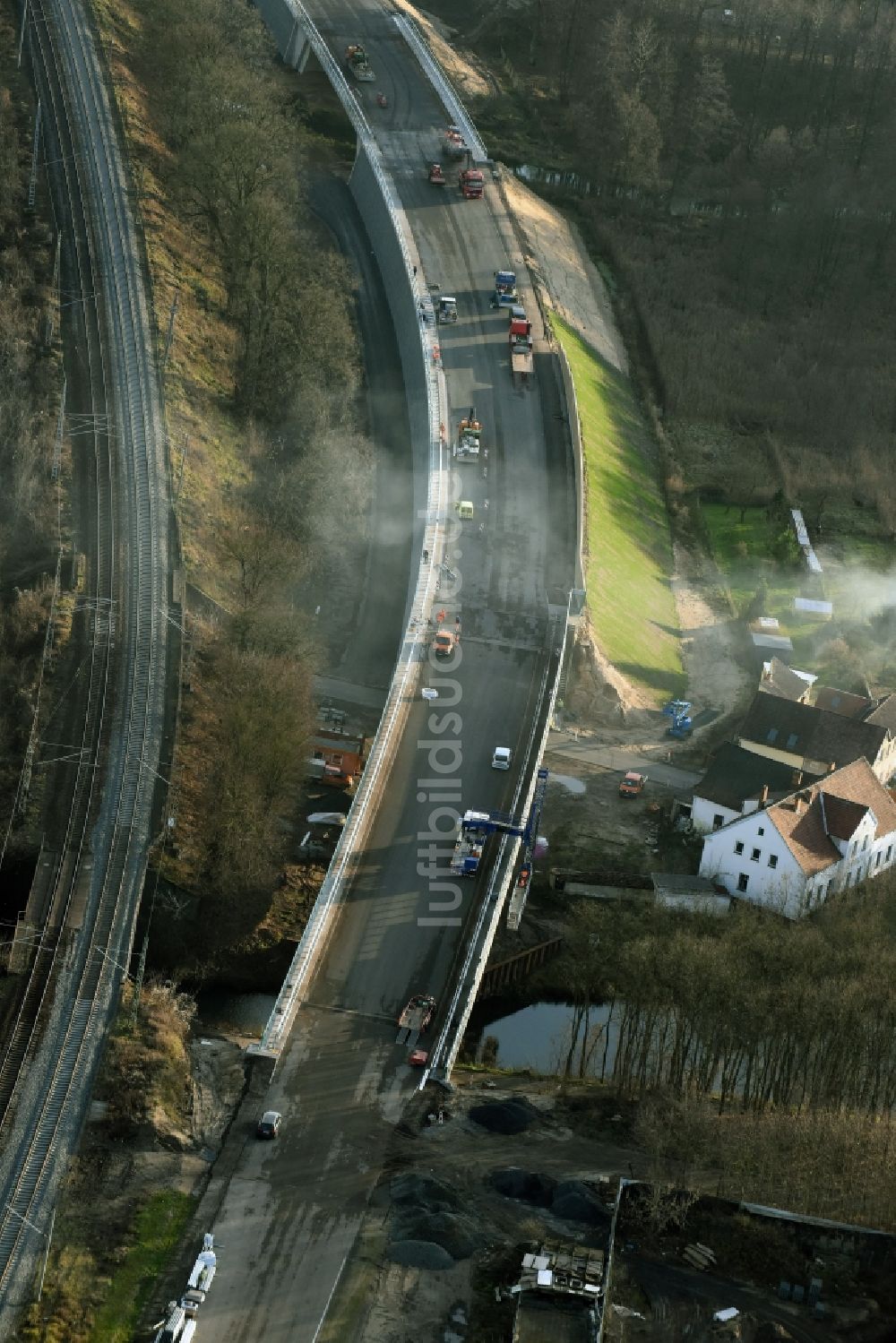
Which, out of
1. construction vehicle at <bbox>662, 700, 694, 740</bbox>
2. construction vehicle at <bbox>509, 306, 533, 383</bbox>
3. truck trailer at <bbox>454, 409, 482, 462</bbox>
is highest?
construction vehicle at <bbox>509, 306, 533, 383</bbox>

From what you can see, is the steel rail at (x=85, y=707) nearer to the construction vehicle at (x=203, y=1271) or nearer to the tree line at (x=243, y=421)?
the tree line at (x=243, y=421)

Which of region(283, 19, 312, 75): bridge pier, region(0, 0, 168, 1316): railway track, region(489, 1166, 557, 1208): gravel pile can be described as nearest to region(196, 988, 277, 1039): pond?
region(0, 0, 168, 1316): railway track

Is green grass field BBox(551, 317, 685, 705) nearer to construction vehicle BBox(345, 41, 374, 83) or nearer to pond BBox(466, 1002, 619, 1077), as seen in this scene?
pond BBox(466, 1002, 619, 1077)

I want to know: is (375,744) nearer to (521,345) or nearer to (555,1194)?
(555,1194)

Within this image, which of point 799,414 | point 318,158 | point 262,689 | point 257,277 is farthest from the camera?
point 318,158

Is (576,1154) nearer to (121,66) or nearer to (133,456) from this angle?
(133,456)

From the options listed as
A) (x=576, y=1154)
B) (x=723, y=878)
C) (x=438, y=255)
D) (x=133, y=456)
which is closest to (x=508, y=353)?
(x=438, y=255)
